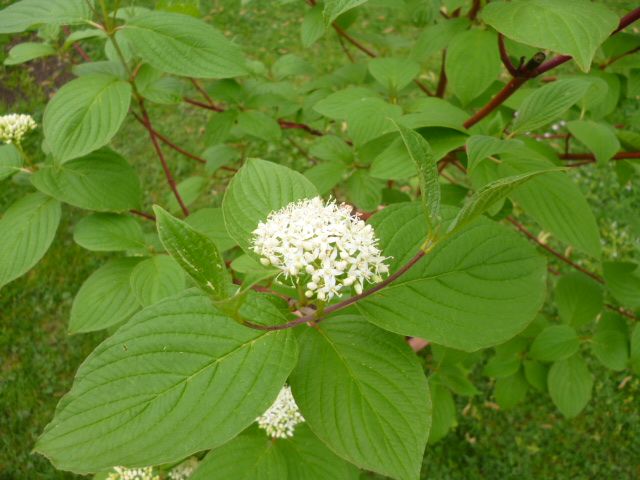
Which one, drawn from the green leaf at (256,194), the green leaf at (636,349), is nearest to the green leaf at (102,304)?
the green leaf at (256,194)

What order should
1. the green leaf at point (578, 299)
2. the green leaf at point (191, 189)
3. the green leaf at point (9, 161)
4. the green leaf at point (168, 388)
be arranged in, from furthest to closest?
1. the green leaf at point (191, 189)
2. the green leaf at point (578, 299)
3. the green leaf at point (9, 161)
4. the green leaf at point (168, 388)

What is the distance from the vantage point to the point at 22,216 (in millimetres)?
1645

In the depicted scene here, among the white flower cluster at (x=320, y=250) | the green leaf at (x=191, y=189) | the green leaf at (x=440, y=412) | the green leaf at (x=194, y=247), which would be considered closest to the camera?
the green leaf at (x=194, y=247)

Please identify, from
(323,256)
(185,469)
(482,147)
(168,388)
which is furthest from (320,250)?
(185,469)

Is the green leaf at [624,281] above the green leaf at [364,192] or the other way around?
the other way around

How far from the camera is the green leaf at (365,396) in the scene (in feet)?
3.07

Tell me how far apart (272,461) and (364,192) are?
37.5 inches

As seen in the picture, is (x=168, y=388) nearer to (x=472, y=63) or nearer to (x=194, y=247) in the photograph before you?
(x=194, y=247)

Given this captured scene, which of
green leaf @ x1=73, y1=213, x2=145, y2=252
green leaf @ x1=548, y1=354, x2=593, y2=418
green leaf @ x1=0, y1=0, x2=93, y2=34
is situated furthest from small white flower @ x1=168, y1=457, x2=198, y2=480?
green leaf @ x1=0, y1=0, x2=93, y2=34

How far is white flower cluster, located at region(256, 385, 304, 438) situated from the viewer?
1.48m

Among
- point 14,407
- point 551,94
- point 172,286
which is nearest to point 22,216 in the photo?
point 172,286

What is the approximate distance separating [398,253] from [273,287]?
32cm

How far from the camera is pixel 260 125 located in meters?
2.04

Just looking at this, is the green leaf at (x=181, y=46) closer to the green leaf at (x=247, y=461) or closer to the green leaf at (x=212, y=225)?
the green leaf at (x=212, y=225)
